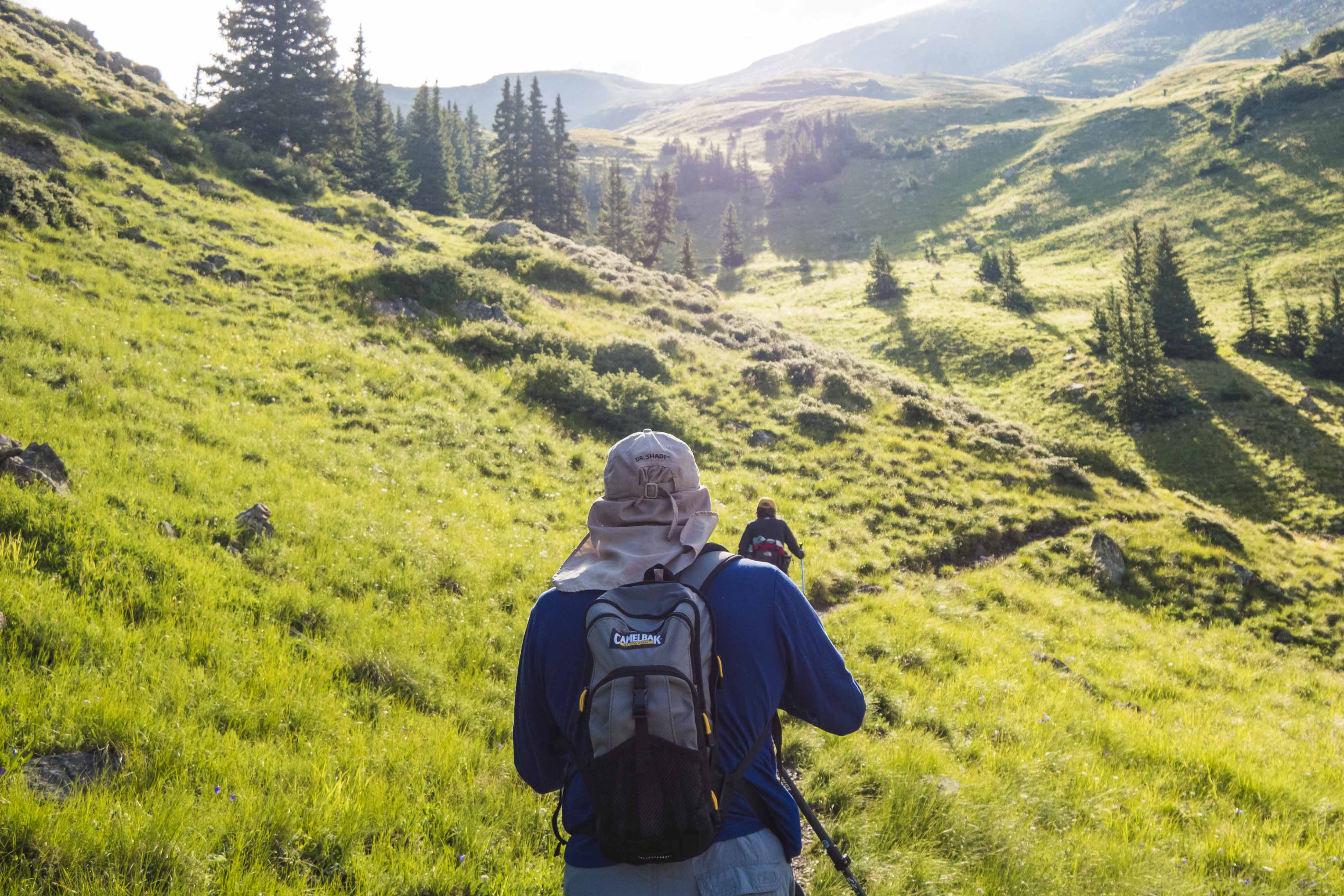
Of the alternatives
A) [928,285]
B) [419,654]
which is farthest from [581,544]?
[928,285]

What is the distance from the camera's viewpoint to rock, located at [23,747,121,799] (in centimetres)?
348

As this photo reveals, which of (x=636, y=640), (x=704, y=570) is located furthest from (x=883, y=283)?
(x=636, y=640)

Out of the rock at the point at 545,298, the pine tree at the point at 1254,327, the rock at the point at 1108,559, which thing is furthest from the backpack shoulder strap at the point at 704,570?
the pine tree at the point at 1254,327

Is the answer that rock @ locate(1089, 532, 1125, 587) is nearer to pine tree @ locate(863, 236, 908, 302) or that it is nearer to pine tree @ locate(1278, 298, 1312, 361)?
pine tree @ locate(1278, 298, 1312, 361)

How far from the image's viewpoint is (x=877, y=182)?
103m

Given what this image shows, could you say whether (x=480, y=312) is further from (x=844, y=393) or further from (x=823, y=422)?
(x=844, y=393)

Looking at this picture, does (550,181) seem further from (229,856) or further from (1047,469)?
(229,856)

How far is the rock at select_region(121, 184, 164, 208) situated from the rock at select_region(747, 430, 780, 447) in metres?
21.5

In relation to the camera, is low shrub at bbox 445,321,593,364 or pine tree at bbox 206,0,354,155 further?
pine tree at bbox 206,0,354,155

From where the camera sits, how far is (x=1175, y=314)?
34.6 m

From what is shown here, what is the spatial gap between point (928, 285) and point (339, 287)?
4982 centimetres

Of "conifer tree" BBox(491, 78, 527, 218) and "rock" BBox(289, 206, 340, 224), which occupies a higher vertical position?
"conifer tree" BBox(491, 78, 527, 218)

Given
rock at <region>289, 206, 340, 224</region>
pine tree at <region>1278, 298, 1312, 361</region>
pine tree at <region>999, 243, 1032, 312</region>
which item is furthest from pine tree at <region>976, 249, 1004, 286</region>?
rock at <region>289, 206, 340, 224</region>

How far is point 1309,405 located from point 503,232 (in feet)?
138
